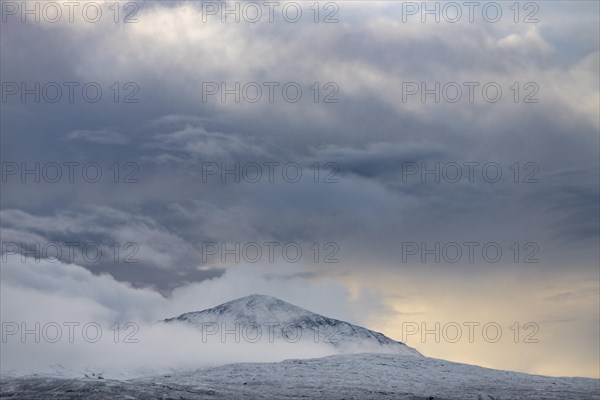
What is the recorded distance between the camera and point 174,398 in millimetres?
132625

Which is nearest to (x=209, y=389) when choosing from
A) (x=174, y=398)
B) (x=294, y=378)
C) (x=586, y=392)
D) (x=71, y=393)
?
(x=174, y=398)

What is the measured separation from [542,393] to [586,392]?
14.9 meters

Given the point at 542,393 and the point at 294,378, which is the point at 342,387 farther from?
the point at 542,393

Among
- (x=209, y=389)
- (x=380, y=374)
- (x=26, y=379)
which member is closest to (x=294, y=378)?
(x=380, y=374)

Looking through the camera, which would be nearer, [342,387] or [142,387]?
[142,387]

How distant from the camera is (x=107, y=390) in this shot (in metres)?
130

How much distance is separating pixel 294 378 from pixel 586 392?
70.5m

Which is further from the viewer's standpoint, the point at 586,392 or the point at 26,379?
the point at 586,392

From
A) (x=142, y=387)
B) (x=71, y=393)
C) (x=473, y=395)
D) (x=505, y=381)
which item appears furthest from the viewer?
(x=505, y=381)

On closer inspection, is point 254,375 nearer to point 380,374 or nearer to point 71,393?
point 380,374

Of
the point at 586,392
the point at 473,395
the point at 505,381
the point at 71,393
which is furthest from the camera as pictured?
the point at 505,381

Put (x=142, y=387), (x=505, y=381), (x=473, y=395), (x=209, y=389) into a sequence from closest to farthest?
(x=142, y=387) < (x=209, y=389) < (x=473, y=395) < (x=505, y=381)

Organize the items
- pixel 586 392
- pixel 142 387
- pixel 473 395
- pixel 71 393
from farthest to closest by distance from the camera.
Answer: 1. pixel 586 392
2. pixel 473 395
3. pixel 142 387
4. pixel 71 393

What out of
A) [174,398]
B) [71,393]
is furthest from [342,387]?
[71,393]
